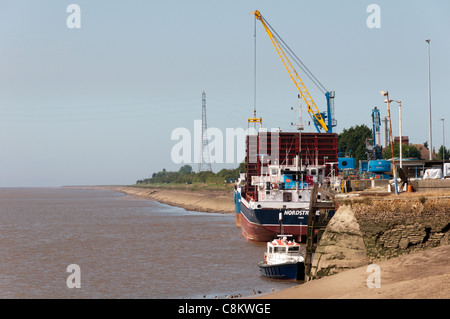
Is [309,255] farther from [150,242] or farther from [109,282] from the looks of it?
[150,242]

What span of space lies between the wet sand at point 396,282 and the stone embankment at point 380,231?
1048 millimetres

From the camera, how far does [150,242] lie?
6150cm

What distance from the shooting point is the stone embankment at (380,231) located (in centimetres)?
2980

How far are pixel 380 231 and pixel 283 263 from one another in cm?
701

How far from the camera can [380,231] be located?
30484mm

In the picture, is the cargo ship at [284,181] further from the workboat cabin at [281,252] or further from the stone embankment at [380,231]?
the stone embankment at [380,231]

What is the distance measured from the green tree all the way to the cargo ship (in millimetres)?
87235

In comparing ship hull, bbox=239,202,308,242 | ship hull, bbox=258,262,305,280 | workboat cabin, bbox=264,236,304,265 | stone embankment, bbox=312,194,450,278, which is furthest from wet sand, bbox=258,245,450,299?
ship hull, bbox=239,202,308,242

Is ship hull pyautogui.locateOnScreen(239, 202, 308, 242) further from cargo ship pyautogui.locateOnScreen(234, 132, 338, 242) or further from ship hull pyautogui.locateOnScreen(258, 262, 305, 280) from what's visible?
ship hull pyautogui.locateOnScreen(258, 262, 305, 280)

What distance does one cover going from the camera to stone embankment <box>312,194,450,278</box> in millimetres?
29797

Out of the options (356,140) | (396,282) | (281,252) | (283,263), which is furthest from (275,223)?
(356,140)

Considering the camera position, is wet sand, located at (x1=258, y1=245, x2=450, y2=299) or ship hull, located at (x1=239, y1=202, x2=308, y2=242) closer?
wet sand, located at (x1=258, y1=245, x2=450, y2=299)

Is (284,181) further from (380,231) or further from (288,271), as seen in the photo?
(380,231)

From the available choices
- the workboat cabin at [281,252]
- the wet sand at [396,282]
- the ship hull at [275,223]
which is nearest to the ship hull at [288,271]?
the workboat cabin at [281,252]
